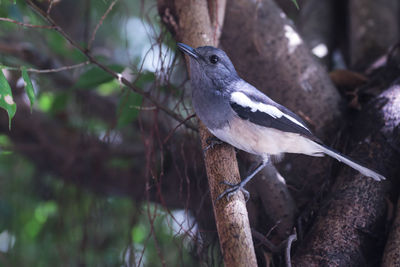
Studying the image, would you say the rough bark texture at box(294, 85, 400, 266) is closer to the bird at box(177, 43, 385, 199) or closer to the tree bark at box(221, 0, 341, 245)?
the bird at box(177, 43, 385, 199)

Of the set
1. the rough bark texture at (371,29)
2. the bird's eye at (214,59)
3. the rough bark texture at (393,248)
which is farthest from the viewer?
the rough bark texture at (371,29)

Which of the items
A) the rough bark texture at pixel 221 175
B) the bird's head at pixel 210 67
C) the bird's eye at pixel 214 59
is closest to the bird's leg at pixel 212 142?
the rough bark texture at pixel 221 175

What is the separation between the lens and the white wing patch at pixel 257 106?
255cm

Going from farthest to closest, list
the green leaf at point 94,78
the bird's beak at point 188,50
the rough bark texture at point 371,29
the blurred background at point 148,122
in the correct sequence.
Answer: the rough bark texture at point 371,29
the green leaf at point 94,78
the blurred background at point 148,122
the bird's beak at point 188,50

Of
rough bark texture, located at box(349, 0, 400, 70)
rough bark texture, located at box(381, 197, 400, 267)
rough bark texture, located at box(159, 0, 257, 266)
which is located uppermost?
rough bark texture, located at box(349, 0, 400, 70)

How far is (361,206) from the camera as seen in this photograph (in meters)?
2.49

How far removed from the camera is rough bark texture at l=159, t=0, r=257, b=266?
1.91 m

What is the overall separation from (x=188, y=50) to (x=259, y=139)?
31.7 inches

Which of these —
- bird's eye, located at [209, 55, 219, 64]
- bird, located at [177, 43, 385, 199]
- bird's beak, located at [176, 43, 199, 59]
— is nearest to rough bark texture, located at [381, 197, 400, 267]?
bird, located at [177, 43, 385, 199]

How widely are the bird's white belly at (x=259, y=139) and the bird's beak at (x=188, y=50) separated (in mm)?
558

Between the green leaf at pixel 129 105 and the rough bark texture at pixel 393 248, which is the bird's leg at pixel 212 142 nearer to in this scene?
the green leaf at pixel 129 105

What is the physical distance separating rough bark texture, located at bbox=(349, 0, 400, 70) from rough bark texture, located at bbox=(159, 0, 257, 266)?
1994 mm

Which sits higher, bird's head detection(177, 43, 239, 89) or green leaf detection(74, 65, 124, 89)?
green leaf detection(74, 65, 124, 89)

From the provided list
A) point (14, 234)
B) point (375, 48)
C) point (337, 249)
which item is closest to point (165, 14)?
point (337, 249)
